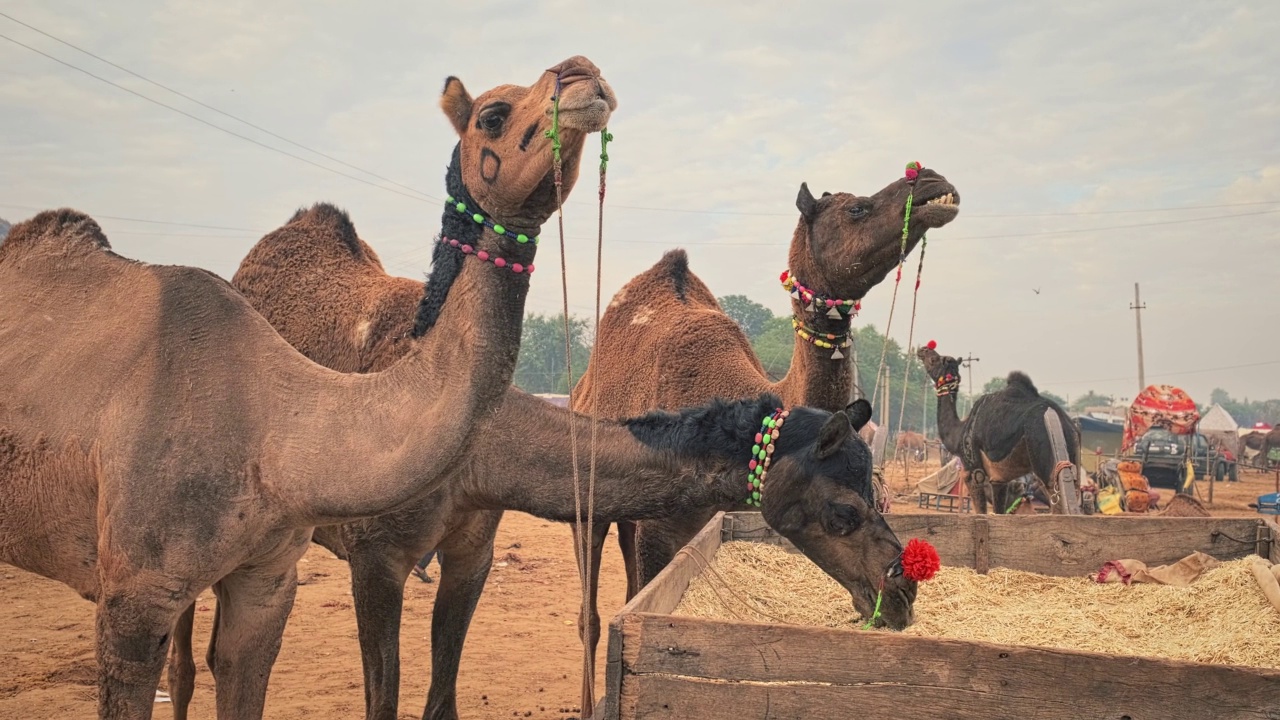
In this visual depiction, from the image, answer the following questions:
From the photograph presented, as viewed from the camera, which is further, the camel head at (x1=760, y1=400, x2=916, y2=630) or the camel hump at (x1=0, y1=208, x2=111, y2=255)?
the camel hump at (x1=0, y1=208, x2=111, y2=255)

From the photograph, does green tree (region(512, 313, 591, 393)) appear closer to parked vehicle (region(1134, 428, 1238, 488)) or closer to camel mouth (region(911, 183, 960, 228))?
parked vehicle (region(1134, 428, 1238, 488))

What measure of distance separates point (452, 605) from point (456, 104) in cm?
275

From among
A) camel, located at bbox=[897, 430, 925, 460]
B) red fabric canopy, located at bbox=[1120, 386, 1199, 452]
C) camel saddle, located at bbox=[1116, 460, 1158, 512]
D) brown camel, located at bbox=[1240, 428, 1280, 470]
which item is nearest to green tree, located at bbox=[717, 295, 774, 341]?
camel, located at bbox=[897, 430, 925, 460]

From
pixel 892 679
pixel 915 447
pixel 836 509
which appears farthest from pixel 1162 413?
pixel 892 679

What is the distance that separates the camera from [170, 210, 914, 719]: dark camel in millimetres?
3729

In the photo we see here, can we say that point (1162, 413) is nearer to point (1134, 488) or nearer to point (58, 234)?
point (1134, 488)

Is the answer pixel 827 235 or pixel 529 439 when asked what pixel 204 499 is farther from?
pixel 827 235

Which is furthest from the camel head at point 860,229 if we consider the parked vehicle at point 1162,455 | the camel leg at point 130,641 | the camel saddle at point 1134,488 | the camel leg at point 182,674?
the parked vehicle at point 1162,455

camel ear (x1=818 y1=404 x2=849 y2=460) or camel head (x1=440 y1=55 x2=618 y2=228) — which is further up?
camel head (x1=440 y1=55 x2=618 y2=228)

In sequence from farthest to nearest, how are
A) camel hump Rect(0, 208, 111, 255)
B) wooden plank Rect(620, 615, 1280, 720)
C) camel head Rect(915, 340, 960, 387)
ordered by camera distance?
camel head Rect(915, 340, 960, 387) → camel hump Rect(0, 208, 111, 255) → wooden plank Rect(620, 615, 1280, 720)

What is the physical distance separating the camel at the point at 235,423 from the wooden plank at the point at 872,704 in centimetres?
98

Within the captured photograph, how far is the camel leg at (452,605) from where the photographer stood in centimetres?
503

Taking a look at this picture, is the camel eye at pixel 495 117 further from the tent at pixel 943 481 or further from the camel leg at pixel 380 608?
the tent at pixel 943 481

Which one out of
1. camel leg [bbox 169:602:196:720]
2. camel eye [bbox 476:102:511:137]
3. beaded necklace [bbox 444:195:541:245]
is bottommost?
camel leg [bbox 169:602:196:720]
